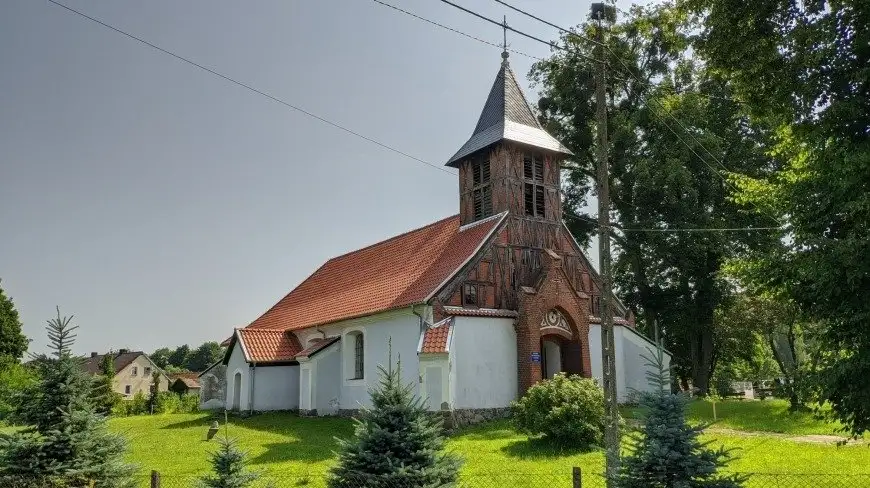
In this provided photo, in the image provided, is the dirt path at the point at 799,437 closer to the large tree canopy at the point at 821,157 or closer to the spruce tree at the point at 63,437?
the large tree canopy at the point at 821,157

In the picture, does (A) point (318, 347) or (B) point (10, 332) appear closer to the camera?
(A) point (318, 347)

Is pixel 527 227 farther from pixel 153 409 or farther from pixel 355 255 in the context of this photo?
pixel 153 409

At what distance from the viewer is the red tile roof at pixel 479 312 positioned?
21.2 m

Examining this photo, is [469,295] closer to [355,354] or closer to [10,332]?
[355,354]

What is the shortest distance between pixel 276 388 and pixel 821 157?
22.2m

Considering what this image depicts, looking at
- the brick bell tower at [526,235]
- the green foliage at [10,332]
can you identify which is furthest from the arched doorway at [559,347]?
the green foliage at [10,332]

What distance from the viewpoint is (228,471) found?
878 centimetres

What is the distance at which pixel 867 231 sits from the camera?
9.94m

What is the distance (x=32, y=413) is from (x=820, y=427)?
19.8m

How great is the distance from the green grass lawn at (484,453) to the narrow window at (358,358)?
1.98 m

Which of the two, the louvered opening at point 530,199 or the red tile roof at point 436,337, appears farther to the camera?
the louvered opening at point 530,199

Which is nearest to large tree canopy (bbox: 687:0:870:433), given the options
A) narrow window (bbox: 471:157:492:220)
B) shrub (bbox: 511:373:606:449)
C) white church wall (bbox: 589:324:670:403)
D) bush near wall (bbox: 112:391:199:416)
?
shrub (bbox: 511:373:606:449)

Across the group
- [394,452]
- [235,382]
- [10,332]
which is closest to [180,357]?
[10,332]

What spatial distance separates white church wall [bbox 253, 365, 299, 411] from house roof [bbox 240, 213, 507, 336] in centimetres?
178
